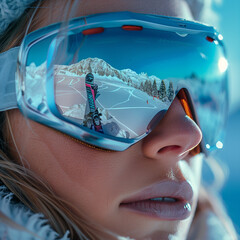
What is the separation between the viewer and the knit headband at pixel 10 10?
69 cm

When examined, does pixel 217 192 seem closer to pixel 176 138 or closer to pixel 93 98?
pixel 176 138

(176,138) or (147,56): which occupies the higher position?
(147,56)

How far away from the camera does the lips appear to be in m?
0.72

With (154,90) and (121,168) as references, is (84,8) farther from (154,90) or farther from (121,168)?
(121,168)

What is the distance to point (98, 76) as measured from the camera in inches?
25.2

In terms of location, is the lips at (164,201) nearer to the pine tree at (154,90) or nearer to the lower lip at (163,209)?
the lower lip at (163,209)

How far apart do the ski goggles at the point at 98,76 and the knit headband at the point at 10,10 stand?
8cm

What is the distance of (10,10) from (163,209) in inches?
24.1

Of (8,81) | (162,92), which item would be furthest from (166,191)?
(8,81)

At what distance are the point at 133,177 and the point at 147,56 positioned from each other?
0.93 feet

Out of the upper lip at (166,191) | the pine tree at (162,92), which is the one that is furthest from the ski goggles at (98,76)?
the upper lip at (166,191)

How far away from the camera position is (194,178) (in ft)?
2.91

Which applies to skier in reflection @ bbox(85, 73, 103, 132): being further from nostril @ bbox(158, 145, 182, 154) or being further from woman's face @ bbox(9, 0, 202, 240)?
nostril @ bbox(158, 145, 182, 154)

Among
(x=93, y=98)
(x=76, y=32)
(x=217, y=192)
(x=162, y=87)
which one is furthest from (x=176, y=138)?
(x=217, y=192)
